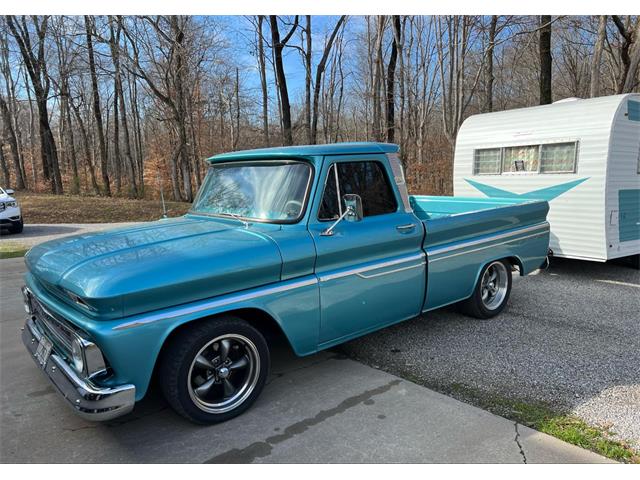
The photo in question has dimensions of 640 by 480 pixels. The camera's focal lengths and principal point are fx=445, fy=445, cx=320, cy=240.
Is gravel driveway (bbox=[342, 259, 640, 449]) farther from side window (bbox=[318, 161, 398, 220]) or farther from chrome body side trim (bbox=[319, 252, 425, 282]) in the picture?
side window (bbox=[318, 161, 398, 220])

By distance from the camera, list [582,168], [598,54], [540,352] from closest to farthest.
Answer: [540,352], [582,168], [598,54]

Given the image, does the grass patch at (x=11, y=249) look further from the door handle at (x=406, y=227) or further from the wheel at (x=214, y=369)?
the door handle at (x=406, y=227)

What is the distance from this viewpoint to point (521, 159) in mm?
7828

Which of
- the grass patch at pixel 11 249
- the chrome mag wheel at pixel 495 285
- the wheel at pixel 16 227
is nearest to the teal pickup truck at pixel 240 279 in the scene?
the chrome mag wheel at pixel 495 285

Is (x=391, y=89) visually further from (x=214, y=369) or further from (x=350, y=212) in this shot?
(x=214, y=369)

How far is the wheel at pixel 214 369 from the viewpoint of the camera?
2896 mm

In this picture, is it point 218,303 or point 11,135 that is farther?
point 11,135

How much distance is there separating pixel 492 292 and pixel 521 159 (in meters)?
3.45

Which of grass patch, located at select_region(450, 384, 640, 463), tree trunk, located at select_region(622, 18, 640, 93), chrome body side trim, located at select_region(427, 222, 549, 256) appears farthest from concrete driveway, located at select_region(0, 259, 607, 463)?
tree trunk, located at select_region(622, 18, 640, 93)

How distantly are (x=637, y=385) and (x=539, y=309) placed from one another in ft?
6.69

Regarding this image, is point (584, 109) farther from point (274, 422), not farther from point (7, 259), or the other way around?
point (7, 259)

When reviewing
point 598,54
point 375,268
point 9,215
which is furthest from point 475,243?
point 9,215

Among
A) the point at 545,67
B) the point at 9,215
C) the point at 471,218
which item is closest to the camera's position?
the point at 471,218

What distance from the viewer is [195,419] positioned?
9.91 feet
